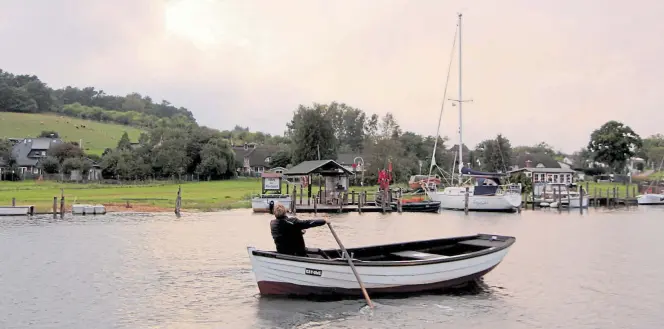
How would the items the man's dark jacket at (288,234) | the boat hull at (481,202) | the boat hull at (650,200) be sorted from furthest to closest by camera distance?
the boat hull at (650,200) < the boat hull at (481,202) < the man's dark jacket at (288,234)

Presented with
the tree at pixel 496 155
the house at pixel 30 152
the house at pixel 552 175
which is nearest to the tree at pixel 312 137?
the tree at pixel 496 155

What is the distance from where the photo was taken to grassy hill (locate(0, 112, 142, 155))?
141750mm

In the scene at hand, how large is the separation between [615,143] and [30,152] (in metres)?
112

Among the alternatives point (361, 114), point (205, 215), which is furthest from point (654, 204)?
point (361, 114)

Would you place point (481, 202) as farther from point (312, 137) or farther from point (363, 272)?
point (312, 137)

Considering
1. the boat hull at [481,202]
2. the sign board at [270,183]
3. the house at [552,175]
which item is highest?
the house at [552,175]

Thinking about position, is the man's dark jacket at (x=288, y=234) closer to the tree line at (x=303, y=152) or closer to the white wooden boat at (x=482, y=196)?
the white wooden boat at (x=482, y=196)

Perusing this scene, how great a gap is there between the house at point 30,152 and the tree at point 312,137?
4528 cm

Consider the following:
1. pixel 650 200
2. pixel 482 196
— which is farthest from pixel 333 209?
pixel 650 200

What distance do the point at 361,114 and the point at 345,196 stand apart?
108 metres

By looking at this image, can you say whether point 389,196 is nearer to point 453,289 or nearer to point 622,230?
point 622,230

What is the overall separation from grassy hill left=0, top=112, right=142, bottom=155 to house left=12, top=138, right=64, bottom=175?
11449 mm

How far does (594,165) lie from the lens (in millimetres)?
143500

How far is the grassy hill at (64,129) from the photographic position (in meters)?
142
